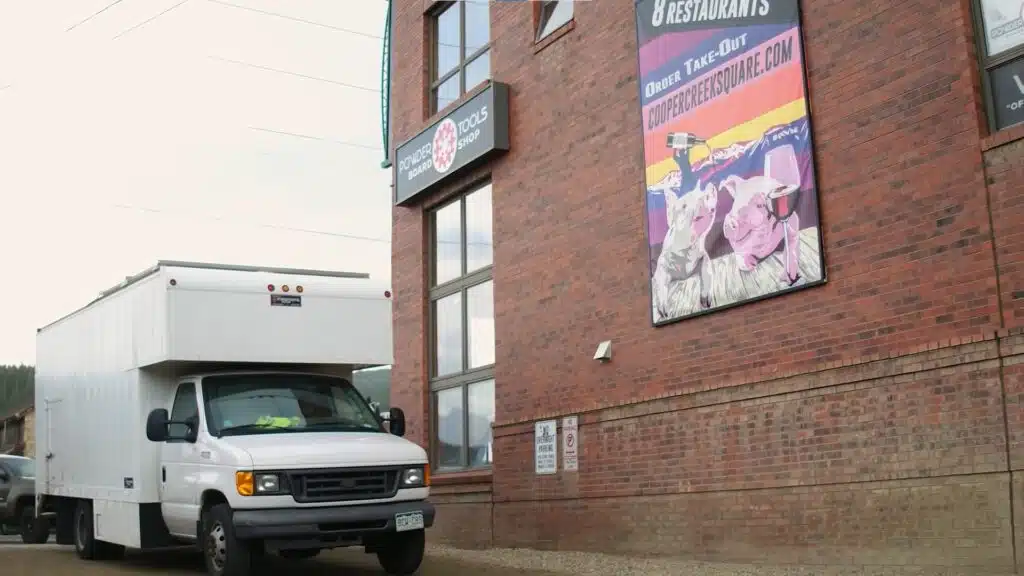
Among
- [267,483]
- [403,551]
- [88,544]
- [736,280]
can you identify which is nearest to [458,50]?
[736,280]

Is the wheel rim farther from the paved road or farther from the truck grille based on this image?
the paved road

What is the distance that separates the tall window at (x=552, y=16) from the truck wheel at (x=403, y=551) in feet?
23.0

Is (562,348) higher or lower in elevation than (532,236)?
lower

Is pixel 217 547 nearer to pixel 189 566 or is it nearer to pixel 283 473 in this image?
pixel 283 473

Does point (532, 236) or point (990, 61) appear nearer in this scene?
point (990, 61)

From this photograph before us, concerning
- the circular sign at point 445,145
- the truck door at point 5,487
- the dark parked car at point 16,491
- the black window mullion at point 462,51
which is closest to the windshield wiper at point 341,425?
the circular sign at point 445,145

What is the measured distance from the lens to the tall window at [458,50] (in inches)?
671

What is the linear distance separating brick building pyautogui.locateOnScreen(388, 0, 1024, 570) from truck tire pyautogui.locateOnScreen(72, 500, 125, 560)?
→ 15.1 ft

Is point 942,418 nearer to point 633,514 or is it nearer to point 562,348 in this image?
point 633,514

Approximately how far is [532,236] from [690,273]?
131 inches

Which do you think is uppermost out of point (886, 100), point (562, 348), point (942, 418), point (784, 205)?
point (886, 100)

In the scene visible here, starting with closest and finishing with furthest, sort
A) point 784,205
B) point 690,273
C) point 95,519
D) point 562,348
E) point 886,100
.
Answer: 1. point 886,100
2. point 784,205
3. point 690,273
4. point 95,519
5. point 562,348

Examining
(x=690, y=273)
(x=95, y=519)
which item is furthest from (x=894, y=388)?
(x=95, y=519)

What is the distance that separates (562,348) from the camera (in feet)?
47.3
